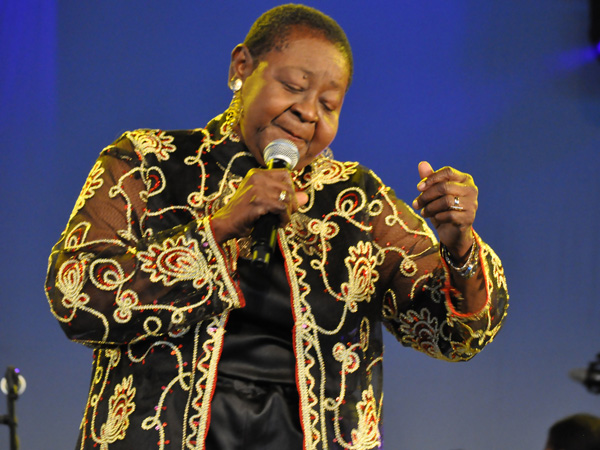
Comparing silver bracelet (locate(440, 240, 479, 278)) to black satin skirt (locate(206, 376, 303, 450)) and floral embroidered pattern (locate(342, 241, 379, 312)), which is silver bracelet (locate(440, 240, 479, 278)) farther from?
black satin skirt (locate(206, 376, 303, 450))

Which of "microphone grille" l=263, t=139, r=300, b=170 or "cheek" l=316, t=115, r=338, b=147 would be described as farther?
"cheek" l=316, t=115, r=338, b=147

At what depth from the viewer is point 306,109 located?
1391mm

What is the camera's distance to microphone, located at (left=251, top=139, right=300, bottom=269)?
1089 millimetres

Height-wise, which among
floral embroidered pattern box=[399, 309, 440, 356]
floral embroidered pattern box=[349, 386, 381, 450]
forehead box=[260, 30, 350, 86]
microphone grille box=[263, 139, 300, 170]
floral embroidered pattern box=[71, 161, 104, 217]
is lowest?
floral embroidered pattern box=[349, 386, 381, 450]

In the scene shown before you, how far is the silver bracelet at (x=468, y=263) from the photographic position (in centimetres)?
134

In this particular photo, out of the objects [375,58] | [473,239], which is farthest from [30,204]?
[473,239]

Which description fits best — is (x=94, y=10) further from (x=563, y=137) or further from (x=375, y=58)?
(x=563, y=137)

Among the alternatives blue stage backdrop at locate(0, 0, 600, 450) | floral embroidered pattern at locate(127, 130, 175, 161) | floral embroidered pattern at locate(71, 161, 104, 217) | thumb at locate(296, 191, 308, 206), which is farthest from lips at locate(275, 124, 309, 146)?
blue stage backdrop at locate(0, 0, 600, 450)

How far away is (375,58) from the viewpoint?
10.1 ft

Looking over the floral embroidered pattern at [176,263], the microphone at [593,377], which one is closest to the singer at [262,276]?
the floral embroidered pattern at [176,263]

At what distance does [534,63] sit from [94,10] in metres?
1.88

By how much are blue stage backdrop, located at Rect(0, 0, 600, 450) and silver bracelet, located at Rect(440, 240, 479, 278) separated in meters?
1.68

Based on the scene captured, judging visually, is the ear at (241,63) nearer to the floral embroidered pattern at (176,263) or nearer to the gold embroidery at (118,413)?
the floral embroidered pattern at (176,263)

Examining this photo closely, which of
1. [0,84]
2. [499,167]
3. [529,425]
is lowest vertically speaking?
[529,425]
